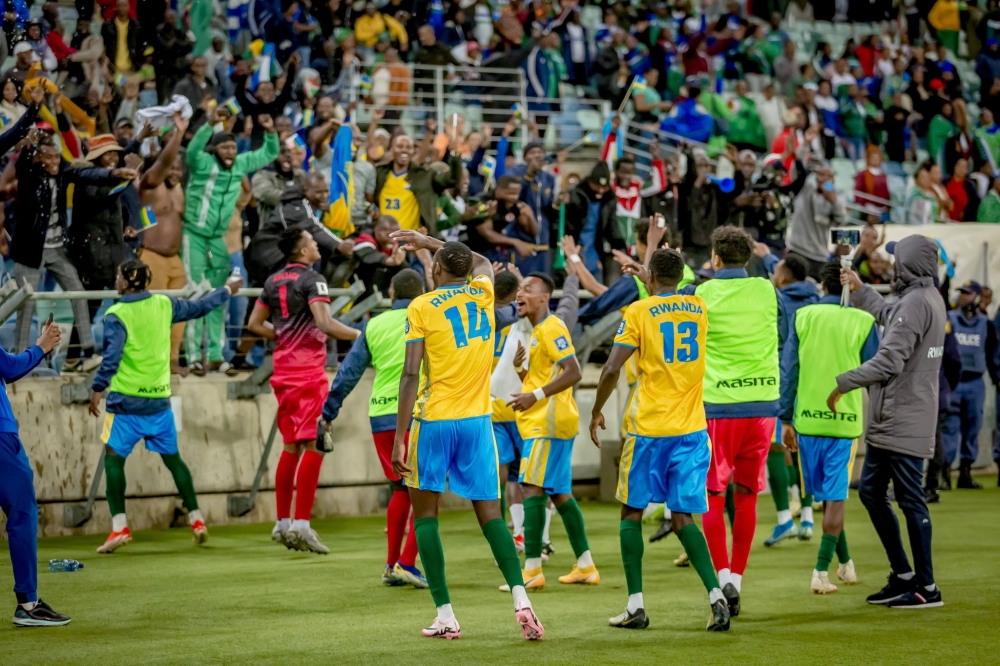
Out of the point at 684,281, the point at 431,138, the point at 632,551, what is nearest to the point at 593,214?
the point at 431,138

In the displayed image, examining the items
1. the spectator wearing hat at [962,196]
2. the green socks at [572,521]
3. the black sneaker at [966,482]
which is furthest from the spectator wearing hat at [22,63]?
the spectator wearing hat at [962,196]

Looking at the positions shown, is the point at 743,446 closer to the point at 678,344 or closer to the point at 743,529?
the point at 743,529

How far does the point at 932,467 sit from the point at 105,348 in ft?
29.6

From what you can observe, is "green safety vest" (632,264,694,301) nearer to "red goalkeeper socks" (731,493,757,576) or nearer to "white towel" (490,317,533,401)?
"white towel" (490,317,533,401)

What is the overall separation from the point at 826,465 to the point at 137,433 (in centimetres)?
558

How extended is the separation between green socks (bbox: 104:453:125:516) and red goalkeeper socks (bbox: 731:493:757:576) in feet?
17.2

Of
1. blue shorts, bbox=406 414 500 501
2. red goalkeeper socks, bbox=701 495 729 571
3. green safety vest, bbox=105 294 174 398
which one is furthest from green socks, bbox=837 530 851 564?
green safety vest, bbox=105 294 174 398

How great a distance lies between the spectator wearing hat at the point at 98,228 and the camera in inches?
497

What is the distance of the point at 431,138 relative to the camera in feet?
49.0

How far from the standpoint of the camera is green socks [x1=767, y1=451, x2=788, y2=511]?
36.2 ft

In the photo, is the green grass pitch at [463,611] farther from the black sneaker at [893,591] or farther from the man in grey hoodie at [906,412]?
the man in grey hoodie at [906,412]

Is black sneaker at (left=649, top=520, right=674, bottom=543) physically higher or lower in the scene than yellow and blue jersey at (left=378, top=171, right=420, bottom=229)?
lower

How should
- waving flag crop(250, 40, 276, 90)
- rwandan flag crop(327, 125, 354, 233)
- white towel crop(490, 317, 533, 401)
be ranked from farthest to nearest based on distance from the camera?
waving flag crop(250, 40, 276, 90) → rwandan flag crop(327, 125, 354, 233) → white towel crop(490, 317, 533, 401)

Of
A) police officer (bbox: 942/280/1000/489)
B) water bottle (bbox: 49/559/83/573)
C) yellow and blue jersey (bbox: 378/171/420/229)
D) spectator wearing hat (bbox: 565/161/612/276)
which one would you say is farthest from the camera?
police officer (bbox: 942/280/1000/489)
